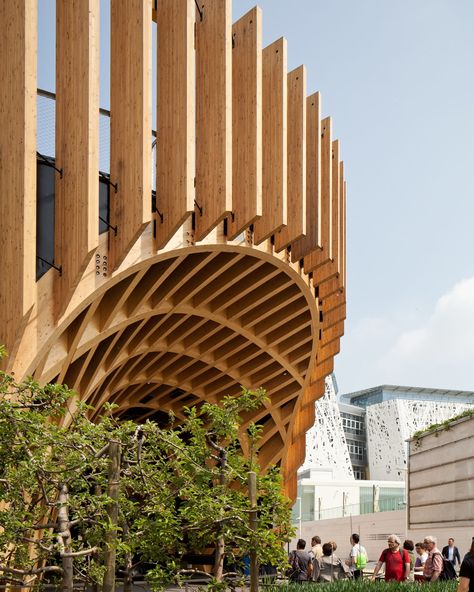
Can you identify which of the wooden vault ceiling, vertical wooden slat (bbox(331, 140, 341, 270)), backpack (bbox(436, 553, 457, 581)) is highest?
vertical wooden slat (bbox(331, 140, 341, 270))

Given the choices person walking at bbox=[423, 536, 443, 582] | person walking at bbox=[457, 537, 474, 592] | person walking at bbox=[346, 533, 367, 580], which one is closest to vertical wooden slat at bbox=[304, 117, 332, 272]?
person walking at bbox=[346, 533, 367, 580]

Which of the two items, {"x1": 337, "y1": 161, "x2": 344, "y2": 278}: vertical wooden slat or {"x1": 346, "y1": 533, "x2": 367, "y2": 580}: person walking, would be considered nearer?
{"x1": 346, "y1": 533, "x2": 367, "y2": 580}: person walking

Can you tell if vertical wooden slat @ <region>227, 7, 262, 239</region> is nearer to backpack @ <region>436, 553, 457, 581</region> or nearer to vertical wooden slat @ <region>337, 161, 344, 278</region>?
backpack @ <region>436, 553, 457, 581</region>

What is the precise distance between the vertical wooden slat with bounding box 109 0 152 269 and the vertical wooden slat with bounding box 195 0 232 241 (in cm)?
211

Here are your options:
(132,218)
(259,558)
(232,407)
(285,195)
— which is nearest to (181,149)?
(132,218)

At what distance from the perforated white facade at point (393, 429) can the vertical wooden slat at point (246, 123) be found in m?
97.8

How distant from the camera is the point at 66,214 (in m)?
15.0

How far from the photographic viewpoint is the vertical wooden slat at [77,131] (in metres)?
14.6

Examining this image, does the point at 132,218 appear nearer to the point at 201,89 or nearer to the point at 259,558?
the point at 201,89

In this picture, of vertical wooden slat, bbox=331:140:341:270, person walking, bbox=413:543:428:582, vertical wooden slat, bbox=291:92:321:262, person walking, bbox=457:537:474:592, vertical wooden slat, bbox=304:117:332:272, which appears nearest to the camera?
person walking, bbox=457:537:474:592

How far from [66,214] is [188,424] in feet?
19.6

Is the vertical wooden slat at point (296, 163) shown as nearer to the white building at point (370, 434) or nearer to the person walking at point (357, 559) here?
the person walking at point (357, 559)

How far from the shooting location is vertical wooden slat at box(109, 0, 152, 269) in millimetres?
15414

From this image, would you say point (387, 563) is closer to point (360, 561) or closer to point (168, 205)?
point (360, 561)
